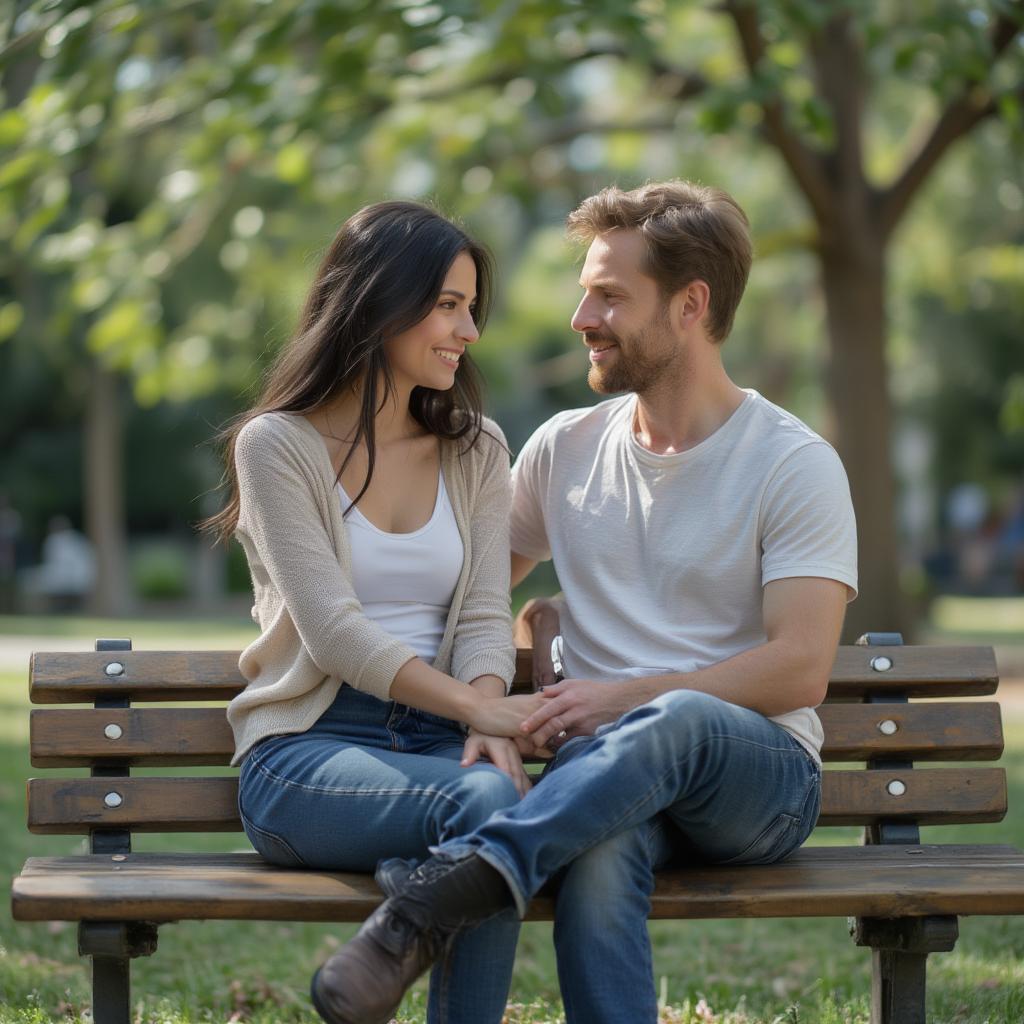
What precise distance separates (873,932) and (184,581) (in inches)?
1065

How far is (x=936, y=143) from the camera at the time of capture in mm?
10938

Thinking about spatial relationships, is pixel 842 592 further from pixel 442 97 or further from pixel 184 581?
pixel 184 581

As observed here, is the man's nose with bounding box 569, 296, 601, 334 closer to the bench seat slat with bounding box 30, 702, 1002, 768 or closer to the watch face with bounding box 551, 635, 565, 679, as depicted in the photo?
the watch face with bounding box 551, 635, 565, 679

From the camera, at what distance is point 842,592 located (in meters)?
3.40

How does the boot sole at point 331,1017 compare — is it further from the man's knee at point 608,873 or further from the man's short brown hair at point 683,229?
the man's short brown hair at point 683,229

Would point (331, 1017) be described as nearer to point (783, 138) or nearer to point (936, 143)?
point (783, 138)

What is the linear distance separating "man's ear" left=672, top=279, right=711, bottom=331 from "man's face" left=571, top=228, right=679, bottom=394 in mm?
30

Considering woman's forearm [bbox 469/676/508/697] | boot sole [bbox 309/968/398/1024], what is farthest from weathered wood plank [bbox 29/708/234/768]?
boot sole [bbox 309/968/398/1024]

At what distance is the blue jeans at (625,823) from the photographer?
296 cm

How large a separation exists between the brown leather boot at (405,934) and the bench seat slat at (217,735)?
2.87 ft

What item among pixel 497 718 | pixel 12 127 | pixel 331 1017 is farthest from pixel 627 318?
pixel 12 127

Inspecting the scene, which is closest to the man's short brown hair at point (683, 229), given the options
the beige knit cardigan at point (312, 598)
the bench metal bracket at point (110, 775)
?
the beige knit cardigan at point (312, 598)

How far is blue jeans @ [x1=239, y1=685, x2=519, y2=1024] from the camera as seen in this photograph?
303 centimetres

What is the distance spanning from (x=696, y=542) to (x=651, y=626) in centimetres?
21
